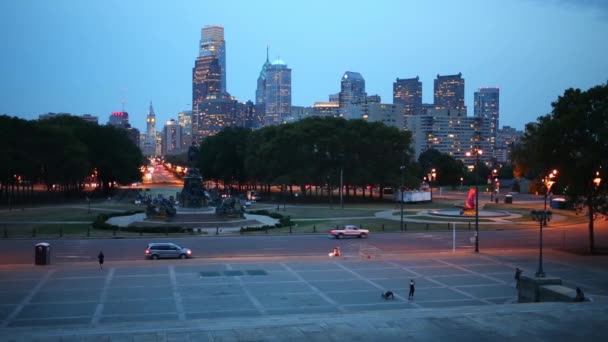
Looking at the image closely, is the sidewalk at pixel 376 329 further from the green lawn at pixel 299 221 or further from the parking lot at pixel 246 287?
the green lawn at pixel 299 221

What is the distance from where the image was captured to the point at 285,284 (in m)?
30.6

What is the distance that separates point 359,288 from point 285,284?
3.95 metres

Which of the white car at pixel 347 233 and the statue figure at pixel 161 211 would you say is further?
the statue figure at pixel 161 211

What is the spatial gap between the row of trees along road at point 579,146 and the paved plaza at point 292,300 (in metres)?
5.12

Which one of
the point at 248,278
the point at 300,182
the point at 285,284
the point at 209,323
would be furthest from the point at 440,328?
the point at 300,182

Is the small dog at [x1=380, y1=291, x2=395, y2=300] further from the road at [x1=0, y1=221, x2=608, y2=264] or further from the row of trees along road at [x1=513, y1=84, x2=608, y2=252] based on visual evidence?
the row of trees along road at [x1=513, y1=84, x2=608, y2=252]

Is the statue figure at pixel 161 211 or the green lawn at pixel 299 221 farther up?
the statue figure at pixel 161 211

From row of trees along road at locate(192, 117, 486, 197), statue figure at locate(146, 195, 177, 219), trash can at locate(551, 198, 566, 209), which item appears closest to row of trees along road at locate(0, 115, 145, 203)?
row of trees along road at locate(192, 117, 486, 197)

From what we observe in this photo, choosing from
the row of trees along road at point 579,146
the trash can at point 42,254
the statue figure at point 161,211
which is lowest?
the trash can at point 42,254

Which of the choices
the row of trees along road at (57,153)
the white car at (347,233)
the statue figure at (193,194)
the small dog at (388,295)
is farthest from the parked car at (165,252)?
the row of trees along road at (57,153)

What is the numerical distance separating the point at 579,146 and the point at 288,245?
22841 mm

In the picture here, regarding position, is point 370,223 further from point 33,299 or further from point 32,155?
point 32,155

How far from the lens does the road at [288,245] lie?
133ft

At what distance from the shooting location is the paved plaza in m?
19.2
